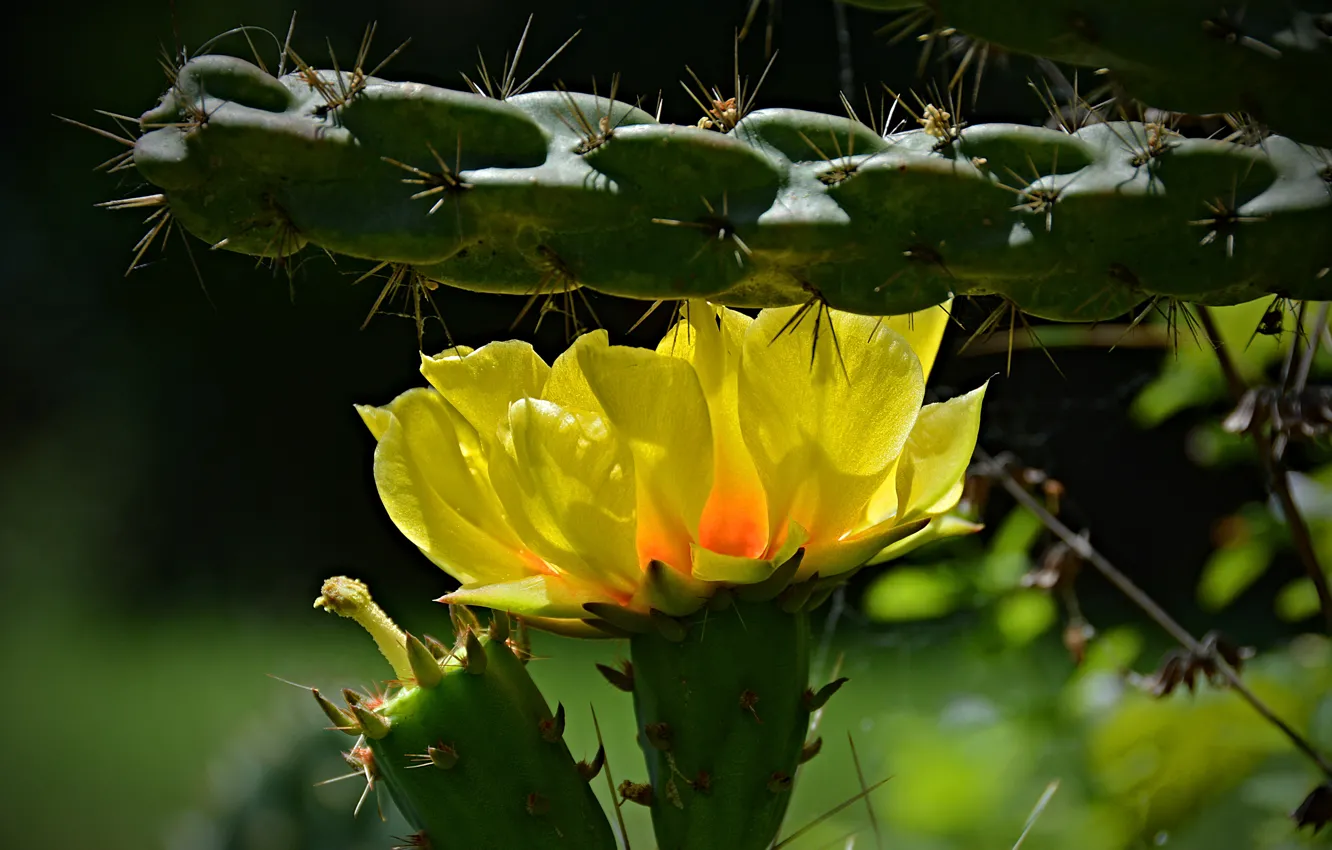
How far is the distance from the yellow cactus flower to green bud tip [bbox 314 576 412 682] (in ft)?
0.13

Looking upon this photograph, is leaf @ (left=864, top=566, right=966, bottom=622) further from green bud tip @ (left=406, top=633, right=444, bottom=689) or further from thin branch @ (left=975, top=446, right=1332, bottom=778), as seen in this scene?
green bud tip @ (left=406, top=633, right=444, bottom=689)

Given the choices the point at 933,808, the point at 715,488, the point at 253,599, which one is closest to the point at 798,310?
the point at 715,488

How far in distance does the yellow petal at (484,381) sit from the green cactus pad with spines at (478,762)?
8 cm

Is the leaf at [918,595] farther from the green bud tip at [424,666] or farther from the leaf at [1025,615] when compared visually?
the green bud tip at [424,666]

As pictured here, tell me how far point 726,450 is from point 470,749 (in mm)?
138

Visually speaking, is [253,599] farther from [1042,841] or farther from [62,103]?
[1042,841]

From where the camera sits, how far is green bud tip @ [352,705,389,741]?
0.44 metres

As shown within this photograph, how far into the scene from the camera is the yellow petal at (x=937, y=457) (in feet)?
1.48

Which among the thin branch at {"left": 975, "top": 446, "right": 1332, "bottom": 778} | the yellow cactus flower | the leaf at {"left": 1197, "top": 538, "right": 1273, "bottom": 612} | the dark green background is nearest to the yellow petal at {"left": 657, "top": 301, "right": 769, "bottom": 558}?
the yellow cactus flower

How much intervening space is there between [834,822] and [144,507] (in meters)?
3.16

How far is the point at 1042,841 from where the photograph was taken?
114cm

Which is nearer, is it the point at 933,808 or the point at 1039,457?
the point at 933,808

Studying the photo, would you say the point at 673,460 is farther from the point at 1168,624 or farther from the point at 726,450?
the point at 1168,624

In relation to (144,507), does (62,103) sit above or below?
above
